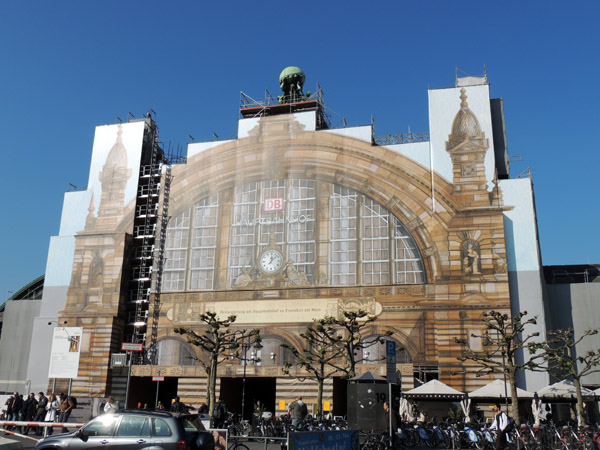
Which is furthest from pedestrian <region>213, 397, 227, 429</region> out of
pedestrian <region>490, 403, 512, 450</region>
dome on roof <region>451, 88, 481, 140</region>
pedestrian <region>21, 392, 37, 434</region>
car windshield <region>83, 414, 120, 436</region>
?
dome on roof <region>451, 88, 481, 140</region>

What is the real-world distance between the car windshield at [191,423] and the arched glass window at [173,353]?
28.8 meters

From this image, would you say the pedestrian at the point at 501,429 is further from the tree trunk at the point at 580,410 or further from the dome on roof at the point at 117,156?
the dome on roof at the point at 117,156

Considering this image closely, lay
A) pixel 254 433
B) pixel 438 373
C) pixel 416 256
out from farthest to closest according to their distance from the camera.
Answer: pixel 416 256 → pixel 438 373 → pixel 254 433

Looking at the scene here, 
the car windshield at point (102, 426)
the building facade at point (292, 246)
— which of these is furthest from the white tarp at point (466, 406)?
the car windshield at point (102, 426)

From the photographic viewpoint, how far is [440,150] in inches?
1623

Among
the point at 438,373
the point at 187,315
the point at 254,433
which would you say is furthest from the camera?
the point at 187,315

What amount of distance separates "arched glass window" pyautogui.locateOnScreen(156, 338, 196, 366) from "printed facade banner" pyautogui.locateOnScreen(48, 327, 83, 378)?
19.1 ft

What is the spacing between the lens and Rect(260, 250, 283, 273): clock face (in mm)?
42438

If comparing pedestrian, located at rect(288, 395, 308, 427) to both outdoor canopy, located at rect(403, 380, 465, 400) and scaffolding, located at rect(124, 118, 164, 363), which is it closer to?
outdoor canopy, located at rect(403, 380, 465, 400)

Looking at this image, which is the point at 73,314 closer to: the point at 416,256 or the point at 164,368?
the point at 164,368

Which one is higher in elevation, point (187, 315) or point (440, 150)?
point (440, 150)

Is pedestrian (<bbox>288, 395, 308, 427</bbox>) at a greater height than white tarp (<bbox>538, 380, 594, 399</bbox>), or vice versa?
white tarp (<bbox>538, 380, 594, 399</bbox>)

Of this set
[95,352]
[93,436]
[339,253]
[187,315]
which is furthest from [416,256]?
[93,436]

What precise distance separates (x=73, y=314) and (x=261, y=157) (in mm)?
18002
